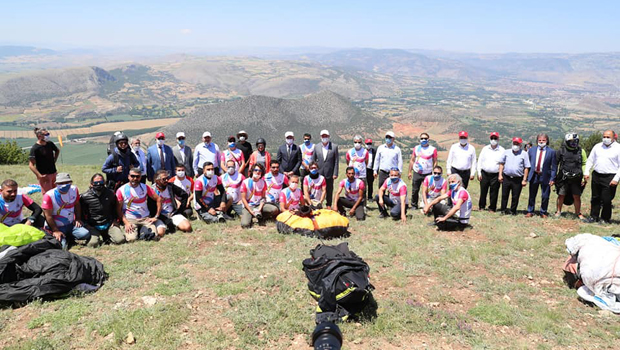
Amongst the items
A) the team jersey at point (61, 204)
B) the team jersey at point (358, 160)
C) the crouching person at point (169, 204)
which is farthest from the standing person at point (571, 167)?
the team jersey at point (61, 204)

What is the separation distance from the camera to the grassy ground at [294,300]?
546 cm

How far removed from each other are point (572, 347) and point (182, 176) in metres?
10.1

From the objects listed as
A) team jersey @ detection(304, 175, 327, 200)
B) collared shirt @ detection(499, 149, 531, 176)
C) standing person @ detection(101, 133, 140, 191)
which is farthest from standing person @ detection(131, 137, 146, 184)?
collared shirt @ detection(499, 149, 531, 176)

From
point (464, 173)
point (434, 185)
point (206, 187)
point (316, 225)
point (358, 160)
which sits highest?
point (358, 160)

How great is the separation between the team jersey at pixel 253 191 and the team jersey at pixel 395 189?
394 centimetres

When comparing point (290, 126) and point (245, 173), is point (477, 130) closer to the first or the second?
point (290, 126)

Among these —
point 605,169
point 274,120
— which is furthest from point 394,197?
point 274,120

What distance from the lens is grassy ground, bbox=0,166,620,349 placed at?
5.46m

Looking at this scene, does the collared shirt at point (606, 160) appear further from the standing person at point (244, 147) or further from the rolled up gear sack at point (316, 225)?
the standing person at point (244, 147)

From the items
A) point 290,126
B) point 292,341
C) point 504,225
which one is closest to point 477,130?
point 290,126

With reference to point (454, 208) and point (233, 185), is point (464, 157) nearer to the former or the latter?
point (454, 208)

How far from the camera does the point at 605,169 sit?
33.8ft

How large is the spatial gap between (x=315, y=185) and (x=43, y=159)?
8319mm

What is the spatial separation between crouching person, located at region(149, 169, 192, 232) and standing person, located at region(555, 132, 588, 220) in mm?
11379
